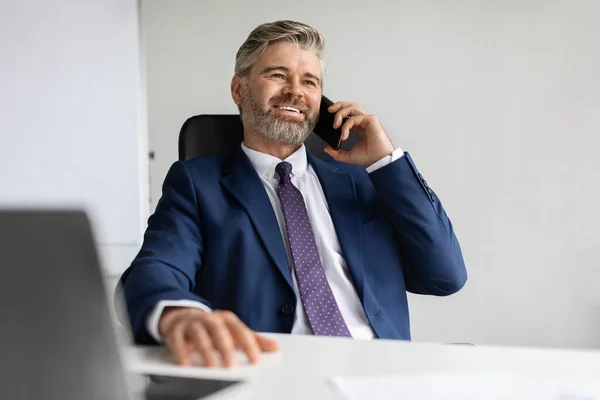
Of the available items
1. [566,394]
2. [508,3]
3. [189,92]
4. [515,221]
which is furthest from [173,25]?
[566,394]

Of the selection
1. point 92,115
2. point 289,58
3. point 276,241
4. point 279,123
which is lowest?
point 276,241

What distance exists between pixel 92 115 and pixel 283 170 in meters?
1.17

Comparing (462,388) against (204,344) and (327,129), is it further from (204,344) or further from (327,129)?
(327,129)

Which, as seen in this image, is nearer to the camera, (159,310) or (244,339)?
(244,339)

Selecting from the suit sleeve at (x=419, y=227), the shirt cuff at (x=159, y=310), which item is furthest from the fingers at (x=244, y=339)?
the suit sleeve at (x=419, y=227)

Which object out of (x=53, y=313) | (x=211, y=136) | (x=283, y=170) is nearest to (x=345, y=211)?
(x=283, y=170)

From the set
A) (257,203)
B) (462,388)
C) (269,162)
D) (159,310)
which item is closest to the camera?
(462,388)

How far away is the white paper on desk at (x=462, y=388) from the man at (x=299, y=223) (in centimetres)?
63

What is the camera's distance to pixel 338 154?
5.20 ft

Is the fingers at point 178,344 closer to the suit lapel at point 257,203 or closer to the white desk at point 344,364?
the white desk at point 344,364

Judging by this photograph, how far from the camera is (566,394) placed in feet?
1.83

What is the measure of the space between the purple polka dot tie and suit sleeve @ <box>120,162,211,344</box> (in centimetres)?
22

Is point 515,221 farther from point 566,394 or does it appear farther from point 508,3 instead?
point 566,394

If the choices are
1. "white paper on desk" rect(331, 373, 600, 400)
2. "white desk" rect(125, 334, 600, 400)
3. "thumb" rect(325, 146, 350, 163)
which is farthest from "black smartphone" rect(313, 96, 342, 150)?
"white paper on desk" rect(331, 373, 600, 400)
